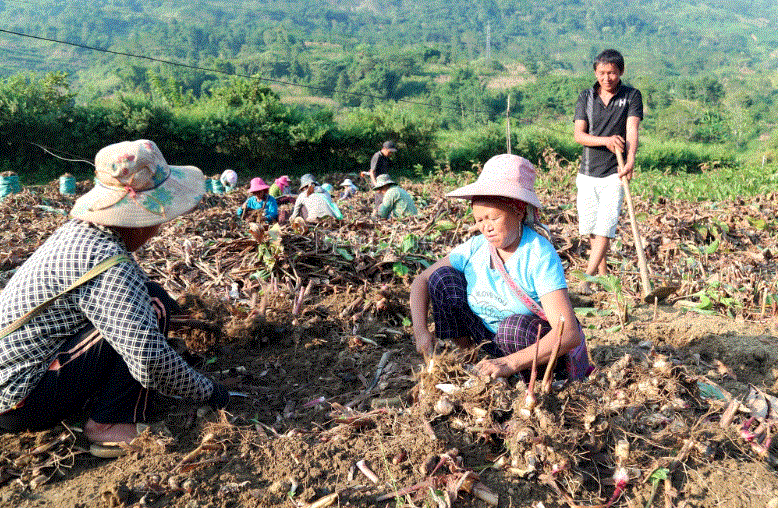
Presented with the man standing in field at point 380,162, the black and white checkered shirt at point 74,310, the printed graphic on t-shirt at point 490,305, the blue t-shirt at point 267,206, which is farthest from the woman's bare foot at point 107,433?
the man standing in field at point 380,162

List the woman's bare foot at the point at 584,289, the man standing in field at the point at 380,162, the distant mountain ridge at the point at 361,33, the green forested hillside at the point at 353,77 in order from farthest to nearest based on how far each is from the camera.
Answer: the distant mountain ridge at the point at 361,33, the green forested hillside at the point at 353,77, the man standing in field at the point at 380,162, the woman's bare foot at the point at 584,289

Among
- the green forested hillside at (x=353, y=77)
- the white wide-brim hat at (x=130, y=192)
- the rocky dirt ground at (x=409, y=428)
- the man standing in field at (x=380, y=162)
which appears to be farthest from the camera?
the green forested hillside at (x=353, y=77)

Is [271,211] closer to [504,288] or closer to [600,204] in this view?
[600,204]

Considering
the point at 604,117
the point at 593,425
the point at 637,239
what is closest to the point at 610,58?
the point at 604,117

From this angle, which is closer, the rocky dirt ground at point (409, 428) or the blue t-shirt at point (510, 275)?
the rocky dirt ground at point (409, 428)

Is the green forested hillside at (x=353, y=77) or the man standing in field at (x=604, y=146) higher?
the man standing in field at (x=604, y=146)

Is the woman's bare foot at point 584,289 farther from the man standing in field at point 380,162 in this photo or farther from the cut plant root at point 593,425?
the man standing in field at point 380,162

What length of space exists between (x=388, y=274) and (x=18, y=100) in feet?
69.6

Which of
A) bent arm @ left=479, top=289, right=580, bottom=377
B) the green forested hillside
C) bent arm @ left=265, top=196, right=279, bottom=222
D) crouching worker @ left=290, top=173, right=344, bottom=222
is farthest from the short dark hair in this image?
the green forested hillside

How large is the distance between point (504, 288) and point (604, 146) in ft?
7.34

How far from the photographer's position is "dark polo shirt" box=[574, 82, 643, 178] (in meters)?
4.06

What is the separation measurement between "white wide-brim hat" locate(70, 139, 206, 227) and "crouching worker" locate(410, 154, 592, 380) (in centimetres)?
112

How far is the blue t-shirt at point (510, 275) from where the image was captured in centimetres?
213

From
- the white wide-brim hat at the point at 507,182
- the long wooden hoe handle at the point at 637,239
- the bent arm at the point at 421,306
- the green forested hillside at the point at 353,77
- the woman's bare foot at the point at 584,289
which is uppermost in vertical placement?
the white wide-brim hat at the point at 507,182
